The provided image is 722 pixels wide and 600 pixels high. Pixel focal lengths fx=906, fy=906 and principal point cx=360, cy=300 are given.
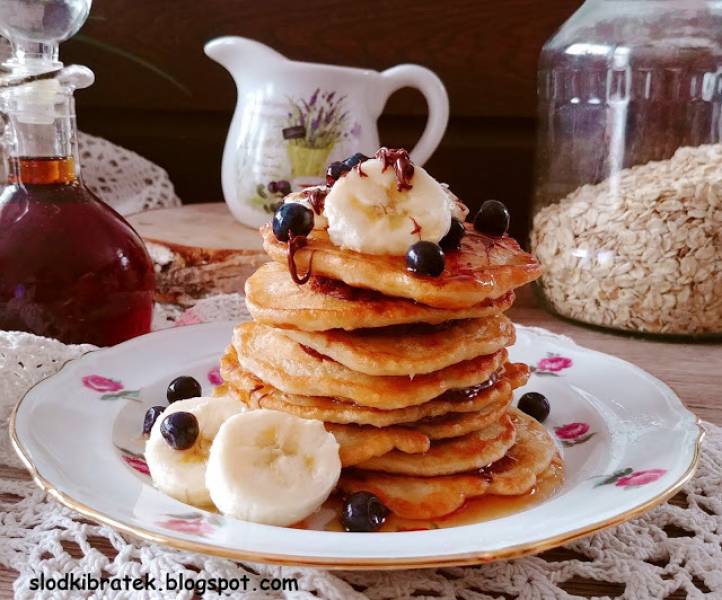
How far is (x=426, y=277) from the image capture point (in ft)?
3.01

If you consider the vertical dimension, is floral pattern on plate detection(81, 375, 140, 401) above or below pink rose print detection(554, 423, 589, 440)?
above

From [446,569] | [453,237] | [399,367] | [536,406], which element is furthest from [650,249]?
[446,569]

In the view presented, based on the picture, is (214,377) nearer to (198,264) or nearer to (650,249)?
(198,264)

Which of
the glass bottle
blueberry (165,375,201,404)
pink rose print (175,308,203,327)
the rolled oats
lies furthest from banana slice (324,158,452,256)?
the rolled oats

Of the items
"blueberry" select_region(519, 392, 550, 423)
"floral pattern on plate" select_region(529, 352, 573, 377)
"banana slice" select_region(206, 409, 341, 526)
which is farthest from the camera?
"floral pattern on plate" select_region(529, 352, 573, 377)

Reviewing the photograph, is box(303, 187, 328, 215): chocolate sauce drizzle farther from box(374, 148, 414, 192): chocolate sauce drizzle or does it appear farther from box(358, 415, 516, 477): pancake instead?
box(358, 415, 516, 477): pancake

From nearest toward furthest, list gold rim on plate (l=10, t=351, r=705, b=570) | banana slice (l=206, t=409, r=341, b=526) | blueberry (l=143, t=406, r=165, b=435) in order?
gold rim on plate (l=10, t=351, r=705, b=570)
banana slice (l=206, t=409, r=341, b=526)
blueberry (l=143, t=406, r=165, b=435)

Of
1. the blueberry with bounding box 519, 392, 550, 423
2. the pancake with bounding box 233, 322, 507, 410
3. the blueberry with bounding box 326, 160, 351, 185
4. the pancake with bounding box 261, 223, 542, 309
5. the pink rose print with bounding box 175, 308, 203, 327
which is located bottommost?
the pink rose print with bounding box 175, 308, 203, 327

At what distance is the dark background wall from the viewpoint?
2.38m

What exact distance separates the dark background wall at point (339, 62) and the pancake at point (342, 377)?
5.00 ft

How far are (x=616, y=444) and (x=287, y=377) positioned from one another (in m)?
0.39

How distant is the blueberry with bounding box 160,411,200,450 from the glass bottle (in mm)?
395

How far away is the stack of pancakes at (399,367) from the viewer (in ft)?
3.07

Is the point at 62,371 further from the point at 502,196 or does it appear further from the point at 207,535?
the point at 502,196
